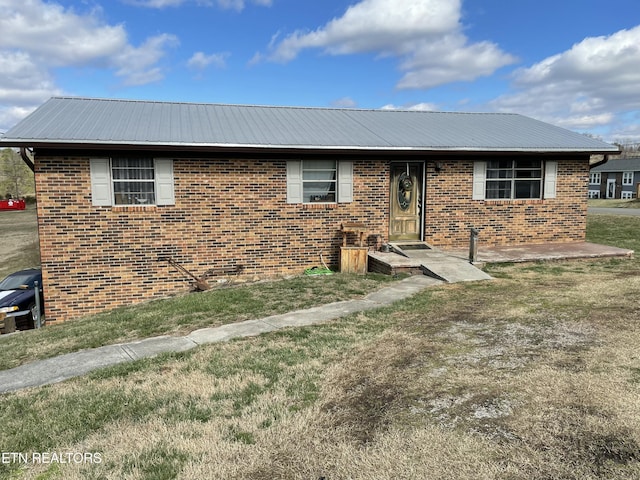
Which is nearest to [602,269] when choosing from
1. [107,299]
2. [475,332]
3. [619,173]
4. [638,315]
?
[638,315]

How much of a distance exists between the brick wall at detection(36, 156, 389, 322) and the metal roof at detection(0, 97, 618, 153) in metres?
0.57

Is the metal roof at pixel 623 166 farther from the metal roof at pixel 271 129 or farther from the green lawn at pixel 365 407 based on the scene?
the green lawn at pixel 365 407

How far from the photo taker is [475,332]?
5.91m

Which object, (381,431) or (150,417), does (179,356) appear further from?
(381,431)

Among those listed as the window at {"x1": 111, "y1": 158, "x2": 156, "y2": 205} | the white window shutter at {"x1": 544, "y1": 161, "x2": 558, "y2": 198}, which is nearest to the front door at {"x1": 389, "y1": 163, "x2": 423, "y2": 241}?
the white window shutter at {"x1": 544, "y1": 161, "x2": 558, "y2": 198}

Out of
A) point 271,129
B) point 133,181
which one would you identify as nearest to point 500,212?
point 271,129

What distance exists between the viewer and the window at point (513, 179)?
12.4 metres

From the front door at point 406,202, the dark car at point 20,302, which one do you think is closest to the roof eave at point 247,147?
the front door at point 406,202

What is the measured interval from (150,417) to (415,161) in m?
9.53

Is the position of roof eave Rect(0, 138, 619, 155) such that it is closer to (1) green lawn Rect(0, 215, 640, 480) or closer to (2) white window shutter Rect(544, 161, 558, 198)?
(2) white window shutter Rect(544, 161, 558, 198)

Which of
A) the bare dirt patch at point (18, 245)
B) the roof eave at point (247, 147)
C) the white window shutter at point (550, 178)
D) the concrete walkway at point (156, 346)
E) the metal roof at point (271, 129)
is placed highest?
the metal roof at point (271, 129)

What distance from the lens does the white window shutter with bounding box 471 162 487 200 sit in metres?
12.2

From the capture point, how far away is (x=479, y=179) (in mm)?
12250

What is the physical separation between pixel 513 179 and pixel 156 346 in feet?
33.9
